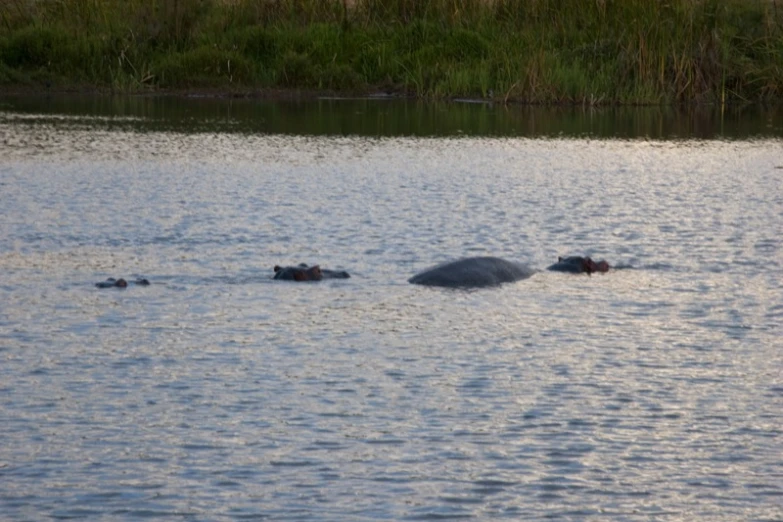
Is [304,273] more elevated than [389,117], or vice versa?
[389,117]

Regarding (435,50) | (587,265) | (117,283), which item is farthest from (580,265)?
(435,50)

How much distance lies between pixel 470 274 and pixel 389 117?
1382 cm

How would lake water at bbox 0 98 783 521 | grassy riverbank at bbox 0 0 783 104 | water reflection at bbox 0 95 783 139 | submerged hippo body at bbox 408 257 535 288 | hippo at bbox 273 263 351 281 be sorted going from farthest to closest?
1. grassy riverbank at bbox 0 0 783 104
2. water reflection at bbox 0 95 783 139
3. submerged hippo body at bbox 408 257 535 288
4. hippo at bbox 273 263 351 281
5. lake water at bbox 0 98 783 521

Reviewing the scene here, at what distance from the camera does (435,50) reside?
28672 mm

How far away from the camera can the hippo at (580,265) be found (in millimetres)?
12164

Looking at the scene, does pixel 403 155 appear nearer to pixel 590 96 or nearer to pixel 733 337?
pixel 590 96

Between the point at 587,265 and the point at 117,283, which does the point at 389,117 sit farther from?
the point at 117,283

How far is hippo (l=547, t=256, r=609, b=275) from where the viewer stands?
12.2m

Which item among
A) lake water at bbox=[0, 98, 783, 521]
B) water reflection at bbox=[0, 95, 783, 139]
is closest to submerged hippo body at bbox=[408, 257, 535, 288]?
lake water at bbox=[0, 98, 783, 521]

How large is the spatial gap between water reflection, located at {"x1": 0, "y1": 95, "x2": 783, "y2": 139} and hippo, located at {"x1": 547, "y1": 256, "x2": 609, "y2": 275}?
1083cm

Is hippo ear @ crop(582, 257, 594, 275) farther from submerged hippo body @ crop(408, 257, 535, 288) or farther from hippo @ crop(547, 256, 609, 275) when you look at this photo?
submerged hippo body @ crop(408, 257, 535, 288)

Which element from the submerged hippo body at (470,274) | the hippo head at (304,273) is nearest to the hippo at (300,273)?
the hippo head at (304,273)

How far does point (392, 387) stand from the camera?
8.57m

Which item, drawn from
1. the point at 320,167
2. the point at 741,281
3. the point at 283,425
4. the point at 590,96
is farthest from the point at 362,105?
the point at 283,425
